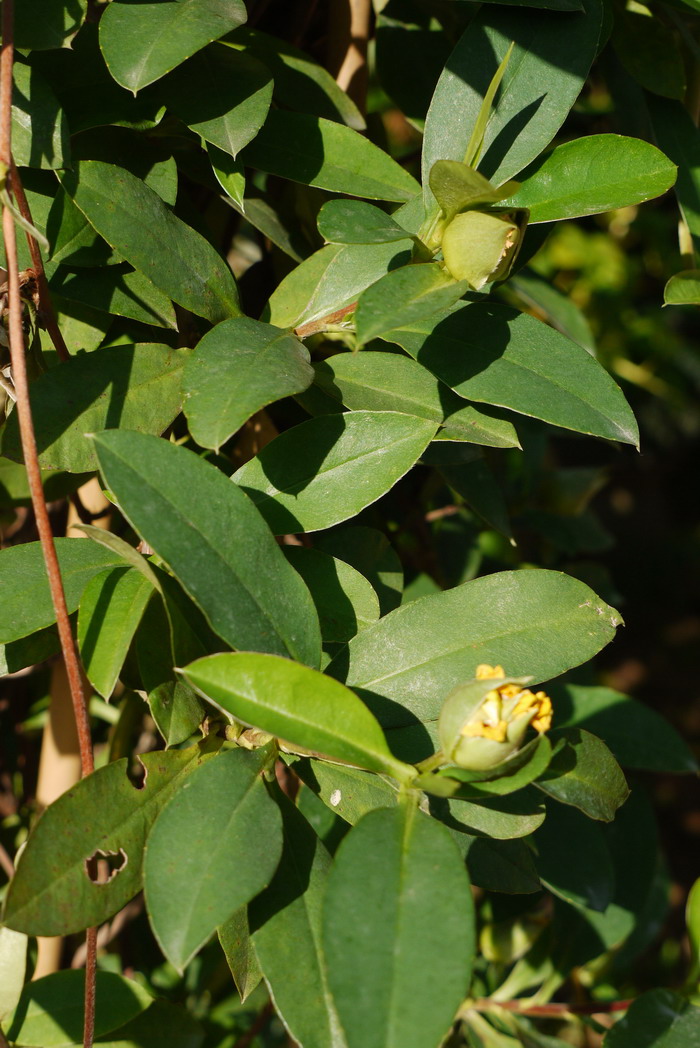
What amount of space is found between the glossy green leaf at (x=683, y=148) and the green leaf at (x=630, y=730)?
400 mm

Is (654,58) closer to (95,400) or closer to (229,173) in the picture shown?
(229,173)

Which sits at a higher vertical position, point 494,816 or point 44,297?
point 44,297

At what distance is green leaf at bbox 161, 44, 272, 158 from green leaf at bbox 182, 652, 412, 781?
28 centimetres

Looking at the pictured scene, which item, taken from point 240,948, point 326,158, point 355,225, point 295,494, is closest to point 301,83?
point 326,158

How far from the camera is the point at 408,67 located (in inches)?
29.6

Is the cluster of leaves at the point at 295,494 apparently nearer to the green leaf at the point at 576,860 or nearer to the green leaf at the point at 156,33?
the green leaf at the point at 156,33

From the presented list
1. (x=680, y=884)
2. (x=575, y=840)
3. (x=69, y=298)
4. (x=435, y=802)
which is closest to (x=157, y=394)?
(x=69, y=298)

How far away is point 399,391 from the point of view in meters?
0.54

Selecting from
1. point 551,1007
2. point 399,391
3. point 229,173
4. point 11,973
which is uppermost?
point 229,173

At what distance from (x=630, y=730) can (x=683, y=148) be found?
52cm

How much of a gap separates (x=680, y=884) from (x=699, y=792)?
15.0 inches

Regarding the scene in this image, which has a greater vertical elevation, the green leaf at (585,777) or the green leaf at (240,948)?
the green leaf at (585,777)

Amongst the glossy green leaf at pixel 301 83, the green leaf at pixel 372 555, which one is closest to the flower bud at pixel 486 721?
the green leaf at pixel 372 555

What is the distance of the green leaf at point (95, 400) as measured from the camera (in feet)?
1.66
